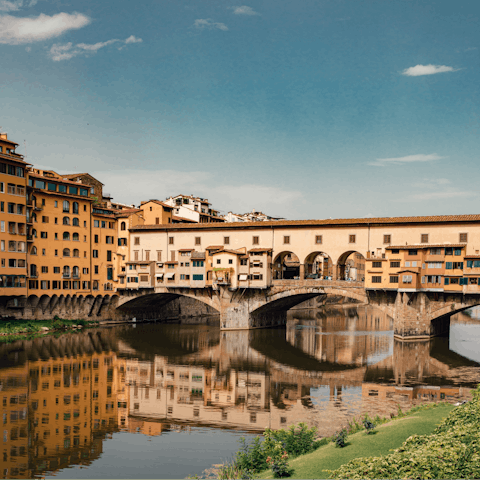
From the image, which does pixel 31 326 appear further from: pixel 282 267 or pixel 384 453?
pixel 384 453

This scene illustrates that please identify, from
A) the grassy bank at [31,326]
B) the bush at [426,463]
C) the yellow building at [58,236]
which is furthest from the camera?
the yellow building at [58,236]

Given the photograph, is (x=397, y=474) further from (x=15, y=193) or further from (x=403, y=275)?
(x=15, y=193)

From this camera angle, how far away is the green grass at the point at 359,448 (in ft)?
47.3

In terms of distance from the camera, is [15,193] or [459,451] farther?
[15,193]

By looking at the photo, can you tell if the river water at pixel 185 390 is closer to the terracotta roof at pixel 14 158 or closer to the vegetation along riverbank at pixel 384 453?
the vegetation along riverbank at pixel 384 453

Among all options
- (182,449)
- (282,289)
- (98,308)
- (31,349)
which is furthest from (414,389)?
(98,308)

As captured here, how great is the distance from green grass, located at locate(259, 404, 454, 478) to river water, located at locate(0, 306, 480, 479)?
15.6 ft

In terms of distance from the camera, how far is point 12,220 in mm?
53656

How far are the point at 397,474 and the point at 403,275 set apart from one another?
41204mm

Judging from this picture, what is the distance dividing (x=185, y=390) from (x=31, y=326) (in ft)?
93.4

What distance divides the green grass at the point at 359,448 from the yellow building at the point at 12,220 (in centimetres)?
4559

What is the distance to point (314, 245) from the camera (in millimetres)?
56594

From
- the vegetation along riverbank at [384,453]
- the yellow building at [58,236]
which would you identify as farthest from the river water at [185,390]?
the yellow building at [58,236]

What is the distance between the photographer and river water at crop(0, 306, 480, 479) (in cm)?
2064
